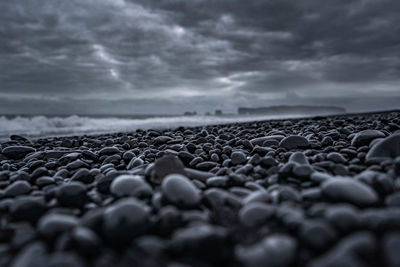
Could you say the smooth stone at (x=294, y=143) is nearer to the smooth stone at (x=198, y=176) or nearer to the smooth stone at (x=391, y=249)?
the smooth stone at (x=198, y=176)

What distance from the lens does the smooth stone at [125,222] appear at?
1194 mm

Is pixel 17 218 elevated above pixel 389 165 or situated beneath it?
situated beneath

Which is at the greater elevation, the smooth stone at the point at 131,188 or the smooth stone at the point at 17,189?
the smooth stone at the point at 131,188

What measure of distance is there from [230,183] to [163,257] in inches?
43.5

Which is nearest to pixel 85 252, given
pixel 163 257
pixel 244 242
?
pixel 163 257

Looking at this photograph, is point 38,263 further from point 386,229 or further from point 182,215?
point 386,229

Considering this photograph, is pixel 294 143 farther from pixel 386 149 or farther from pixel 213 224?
pixel 213 224

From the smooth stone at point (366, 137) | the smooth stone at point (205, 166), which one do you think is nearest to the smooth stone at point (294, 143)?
the smooth stone at point (366, 137)

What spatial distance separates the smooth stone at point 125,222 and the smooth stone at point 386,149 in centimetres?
226

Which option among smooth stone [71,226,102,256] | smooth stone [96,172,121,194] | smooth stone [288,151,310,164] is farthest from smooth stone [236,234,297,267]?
smooth stone [288,151,310,164]

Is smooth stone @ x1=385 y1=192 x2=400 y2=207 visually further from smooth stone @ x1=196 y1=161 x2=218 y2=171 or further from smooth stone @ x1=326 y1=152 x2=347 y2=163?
smooth stone @ x1=196 y1=161 x2=218 y2=171

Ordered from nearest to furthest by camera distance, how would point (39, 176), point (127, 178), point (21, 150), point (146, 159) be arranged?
point (127, 178)
point (39, 176)
point (146, 159)
point (21, 150)

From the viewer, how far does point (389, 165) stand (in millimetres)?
2055

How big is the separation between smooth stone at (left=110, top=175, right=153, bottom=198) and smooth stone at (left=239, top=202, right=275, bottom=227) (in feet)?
2.35
